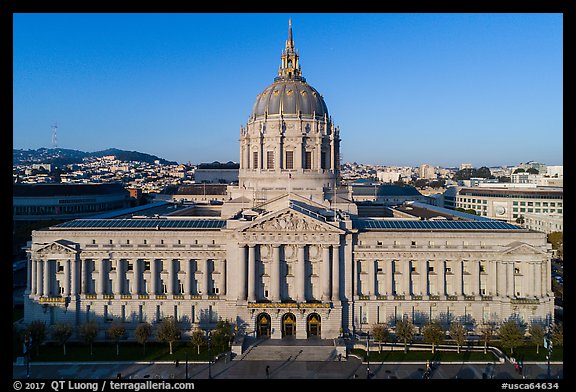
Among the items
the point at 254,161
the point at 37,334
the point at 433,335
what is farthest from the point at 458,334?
the point at 37,334

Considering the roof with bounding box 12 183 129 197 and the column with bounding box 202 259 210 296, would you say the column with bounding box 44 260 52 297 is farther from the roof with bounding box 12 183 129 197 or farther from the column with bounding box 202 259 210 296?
the roof with bounding box 12 183 129 197

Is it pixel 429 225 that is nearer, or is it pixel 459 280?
pixel 459 280

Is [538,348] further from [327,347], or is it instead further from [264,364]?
[264,364]

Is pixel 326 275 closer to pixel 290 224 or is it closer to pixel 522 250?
pixel 290 224

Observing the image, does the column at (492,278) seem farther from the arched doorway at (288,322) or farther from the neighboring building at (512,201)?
the neighboring building at (512,201)

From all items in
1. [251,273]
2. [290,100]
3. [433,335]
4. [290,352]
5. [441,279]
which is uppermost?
[290,100]

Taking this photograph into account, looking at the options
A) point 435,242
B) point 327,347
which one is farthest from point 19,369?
point 435,242
